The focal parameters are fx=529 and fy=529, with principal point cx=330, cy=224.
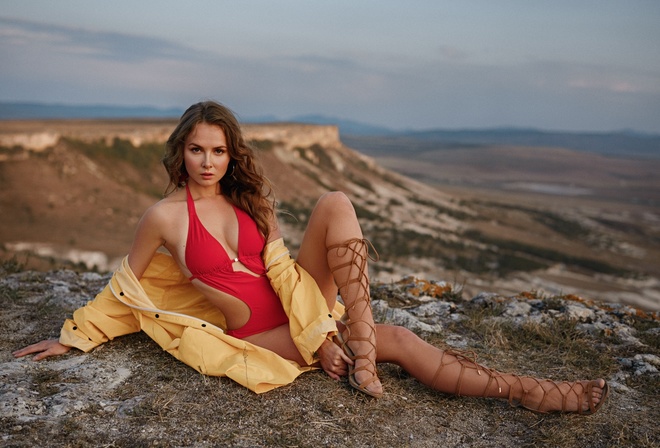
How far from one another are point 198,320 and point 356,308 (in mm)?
902

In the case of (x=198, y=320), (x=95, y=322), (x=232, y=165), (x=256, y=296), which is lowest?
(x=95, y=322)

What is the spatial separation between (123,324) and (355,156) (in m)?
42.2

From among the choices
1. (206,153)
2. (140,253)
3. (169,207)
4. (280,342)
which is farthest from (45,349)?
(206,153)

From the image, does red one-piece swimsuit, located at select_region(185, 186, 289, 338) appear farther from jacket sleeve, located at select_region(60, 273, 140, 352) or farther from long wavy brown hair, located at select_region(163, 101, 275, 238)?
jacket sleeve, located at select_region(60, 273, 140, 352)

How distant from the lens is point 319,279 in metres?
3.05

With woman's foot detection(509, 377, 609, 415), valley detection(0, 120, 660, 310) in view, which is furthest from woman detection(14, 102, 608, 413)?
valley detection(0, 120, 660, 310)

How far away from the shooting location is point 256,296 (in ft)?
9.81

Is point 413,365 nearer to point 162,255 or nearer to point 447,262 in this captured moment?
point 162,255

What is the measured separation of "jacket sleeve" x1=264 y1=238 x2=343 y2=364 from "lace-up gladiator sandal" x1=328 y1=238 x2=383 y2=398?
120 millimetres

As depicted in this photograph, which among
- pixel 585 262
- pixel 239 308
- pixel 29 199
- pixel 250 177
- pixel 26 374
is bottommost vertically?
pixel 585 262

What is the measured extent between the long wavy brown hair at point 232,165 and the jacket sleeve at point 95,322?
0.74m

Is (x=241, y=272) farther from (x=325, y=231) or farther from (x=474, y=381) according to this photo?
(x=474, y=381)

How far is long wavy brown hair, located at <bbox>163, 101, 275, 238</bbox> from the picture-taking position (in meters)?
2.93

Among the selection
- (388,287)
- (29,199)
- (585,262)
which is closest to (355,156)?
(585,262)
